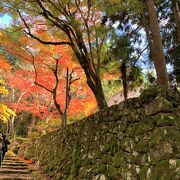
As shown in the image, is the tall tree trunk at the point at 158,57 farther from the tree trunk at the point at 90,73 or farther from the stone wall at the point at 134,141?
the tree trunk at the point at 90,73

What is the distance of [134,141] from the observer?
4.08 meters

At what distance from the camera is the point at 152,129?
3.71 meters

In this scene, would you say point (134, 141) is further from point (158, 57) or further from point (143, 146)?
point (158, 57)

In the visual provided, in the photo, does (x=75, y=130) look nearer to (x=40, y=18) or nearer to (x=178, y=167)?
(x=178, y=167)

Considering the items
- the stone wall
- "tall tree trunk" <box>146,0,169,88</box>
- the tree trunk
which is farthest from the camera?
the tree trunk

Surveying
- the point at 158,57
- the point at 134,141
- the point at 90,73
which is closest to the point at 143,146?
the point at 134,141

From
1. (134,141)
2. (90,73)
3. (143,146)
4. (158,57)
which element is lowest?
(143,146)

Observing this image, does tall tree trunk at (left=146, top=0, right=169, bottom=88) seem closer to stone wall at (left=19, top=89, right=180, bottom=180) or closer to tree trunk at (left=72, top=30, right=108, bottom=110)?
stone wall at (left=19, top=89, right=180, bottom=180)

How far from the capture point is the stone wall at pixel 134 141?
3.44 metres

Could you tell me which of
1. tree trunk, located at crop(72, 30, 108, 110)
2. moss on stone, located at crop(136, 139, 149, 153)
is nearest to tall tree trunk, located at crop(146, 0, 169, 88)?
moss on stone, located at crop(136, 139, 149, 153)

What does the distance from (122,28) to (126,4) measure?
4.61ft

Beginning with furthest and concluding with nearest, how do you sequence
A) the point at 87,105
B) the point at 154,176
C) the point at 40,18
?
the point at 87,105, the point at 40,18, the point at 154,176

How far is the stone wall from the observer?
11.3ft

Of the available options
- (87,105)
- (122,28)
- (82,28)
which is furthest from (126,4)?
(87,105)
